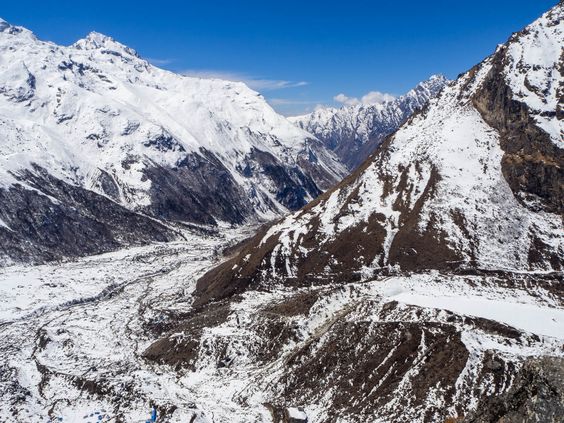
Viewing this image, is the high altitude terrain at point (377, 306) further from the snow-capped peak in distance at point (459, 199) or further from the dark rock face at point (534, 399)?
the snow-capped peak in distance at point (459, 199)

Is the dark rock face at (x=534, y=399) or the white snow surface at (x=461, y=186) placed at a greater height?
the white snow surface at (x=461, y=186)

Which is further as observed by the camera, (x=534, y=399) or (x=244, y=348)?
(x=244, y=348)

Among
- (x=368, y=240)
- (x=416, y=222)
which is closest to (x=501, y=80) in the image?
(x=416, y=222)

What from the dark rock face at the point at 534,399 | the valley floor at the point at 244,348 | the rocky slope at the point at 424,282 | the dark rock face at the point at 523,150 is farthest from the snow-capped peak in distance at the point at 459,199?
the dark rock face at the point at 534,399

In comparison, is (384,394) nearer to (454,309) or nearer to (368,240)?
(454,309)

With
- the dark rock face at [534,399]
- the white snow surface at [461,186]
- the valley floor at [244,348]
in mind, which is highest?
the white snow surface at [461,186]

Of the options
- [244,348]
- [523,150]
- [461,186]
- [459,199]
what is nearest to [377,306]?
[244,348]

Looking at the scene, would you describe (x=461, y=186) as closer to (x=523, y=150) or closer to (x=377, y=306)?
(x=523, y=150)
